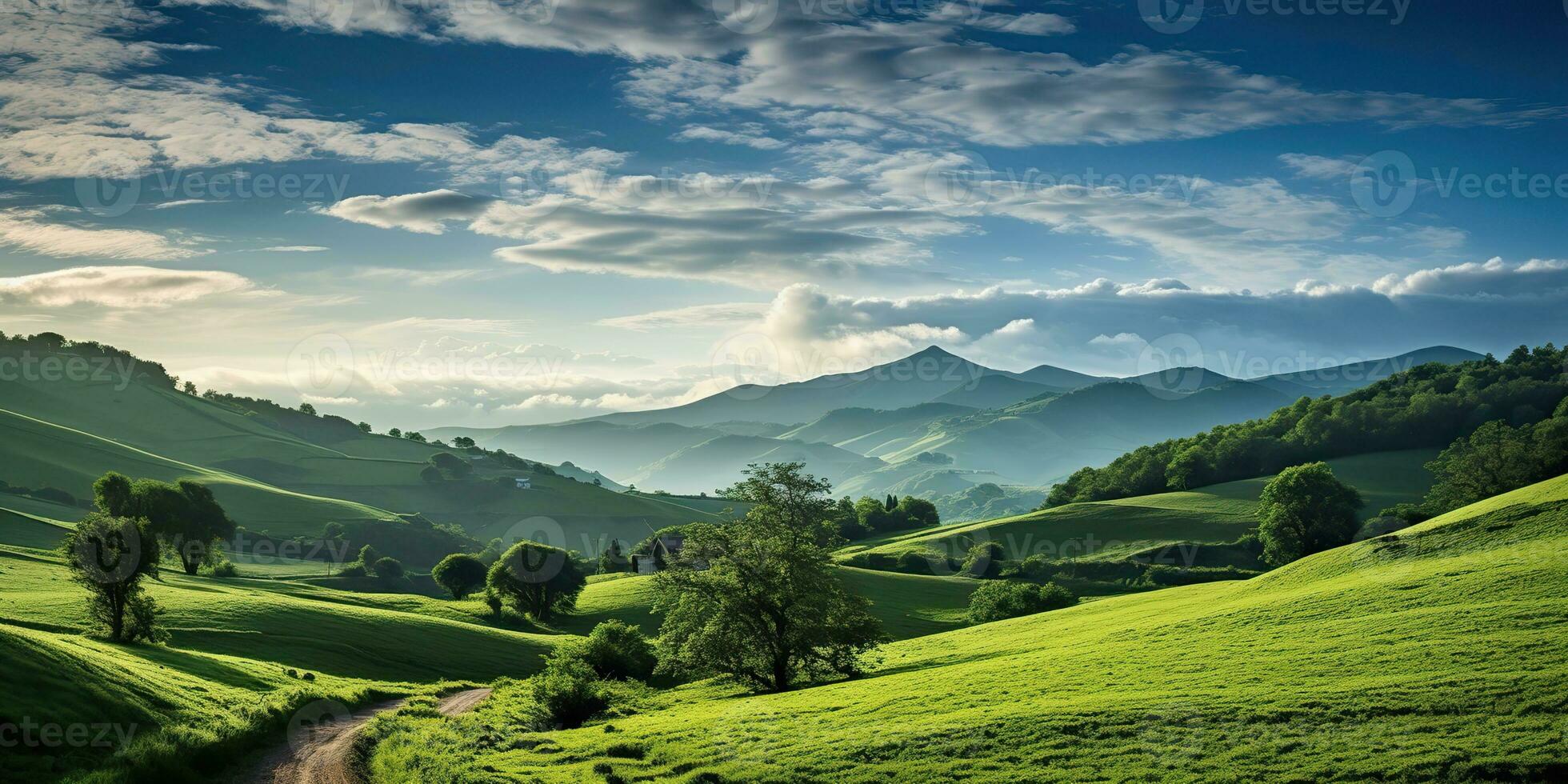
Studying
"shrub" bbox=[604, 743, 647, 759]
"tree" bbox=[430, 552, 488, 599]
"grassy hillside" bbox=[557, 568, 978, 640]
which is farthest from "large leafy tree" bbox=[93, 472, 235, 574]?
"shrub" bbox=[604, 743, 647, 759]

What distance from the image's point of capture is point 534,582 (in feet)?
308

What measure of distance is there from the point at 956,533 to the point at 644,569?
160 ft

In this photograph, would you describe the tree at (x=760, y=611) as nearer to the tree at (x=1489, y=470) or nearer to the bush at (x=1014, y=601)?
the bush at (x=1014, y=601)

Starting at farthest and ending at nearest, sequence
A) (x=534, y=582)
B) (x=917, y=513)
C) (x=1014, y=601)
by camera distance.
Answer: (x=917, y=513) < (x=534, y=582) < (x=1014, y=601)

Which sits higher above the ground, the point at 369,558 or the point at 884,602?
the point at 369,558

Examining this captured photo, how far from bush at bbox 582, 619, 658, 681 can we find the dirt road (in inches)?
761

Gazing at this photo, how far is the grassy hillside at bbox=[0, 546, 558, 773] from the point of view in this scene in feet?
99.7

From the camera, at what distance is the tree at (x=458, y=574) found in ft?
366

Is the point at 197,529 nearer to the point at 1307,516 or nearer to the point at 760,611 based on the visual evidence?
the point at 760,611

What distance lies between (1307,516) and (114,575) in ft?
358

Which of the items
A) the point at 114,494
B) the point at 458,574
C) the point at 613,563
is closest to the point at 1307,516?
the point at 613,563

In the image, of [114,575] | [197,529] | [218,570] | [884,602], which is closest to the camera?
[114,575]

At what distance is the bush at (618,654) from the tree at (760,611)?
302 inches

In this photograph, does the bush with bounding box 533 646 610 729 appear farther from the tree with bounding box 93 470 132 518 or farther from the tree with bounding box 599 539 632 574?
the tree with bounding box 599 539 632 574
